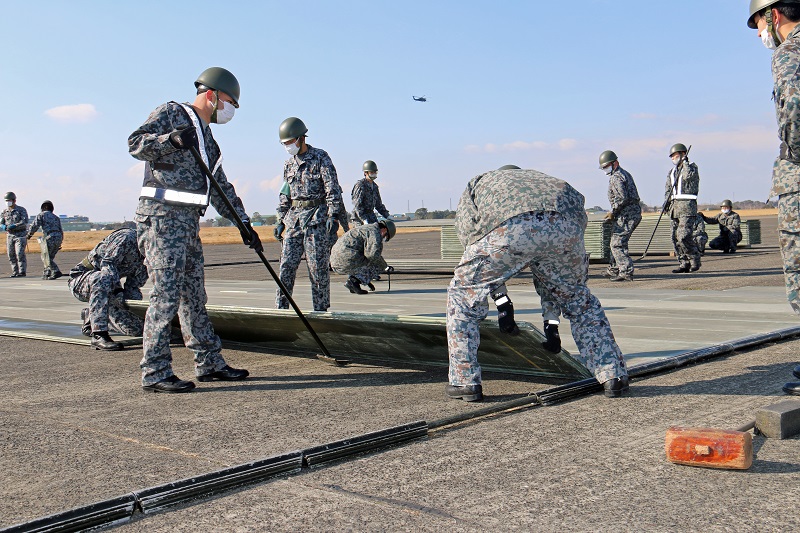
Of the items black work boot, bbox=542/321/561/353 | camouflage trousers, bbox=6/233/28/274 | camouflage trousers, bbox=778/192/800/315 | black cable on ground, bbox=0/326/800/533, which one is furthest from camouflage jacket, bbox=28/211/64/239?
camouflage trousers, bbox=778/192/800/315

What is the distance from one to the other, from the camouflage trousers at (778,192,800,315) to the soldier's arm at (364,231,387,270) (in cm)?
740

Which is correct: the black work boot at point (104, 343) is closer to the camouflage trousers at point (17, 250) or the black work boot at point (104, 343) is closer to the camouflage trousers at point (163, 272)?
the camouflage trousers at point (163, 272)

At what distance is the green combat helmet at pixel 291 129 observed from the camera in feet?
31.0

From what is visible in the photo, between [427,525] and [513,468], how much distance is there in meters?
0.75

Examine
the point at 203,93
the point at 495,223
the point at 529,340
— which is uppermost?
the point at 203,93

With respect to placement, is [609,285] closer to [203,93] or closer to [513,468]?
[203,93]

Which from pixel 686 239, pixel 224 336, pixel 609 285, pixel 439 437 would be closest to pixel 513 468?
pixel 439 437

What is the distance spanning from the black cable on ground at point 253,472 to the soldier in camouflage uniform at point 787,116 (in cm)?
133

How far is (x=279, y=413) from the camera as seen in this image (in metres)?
4.74

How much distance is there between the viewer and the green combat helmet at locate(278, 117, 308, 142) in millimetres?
9438

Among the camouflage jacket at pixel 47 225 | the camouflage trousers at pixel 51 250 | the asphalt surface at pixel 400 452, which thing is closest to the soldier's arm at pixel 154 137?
the asphalt surface at pixel 400 452

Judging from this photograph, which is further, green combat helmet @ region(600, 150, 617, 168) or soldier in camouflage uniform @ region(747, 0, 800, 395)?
green combat helmet @ region(600, 150, 617, 168)

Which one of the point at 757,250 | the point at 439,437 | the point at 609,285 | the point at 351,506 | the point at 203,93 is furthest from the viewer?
the point at 757,250

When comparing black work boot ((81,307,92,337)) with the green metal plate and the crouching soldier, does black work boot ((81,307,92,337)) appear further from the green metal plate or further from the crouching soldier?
the crouching soldier
